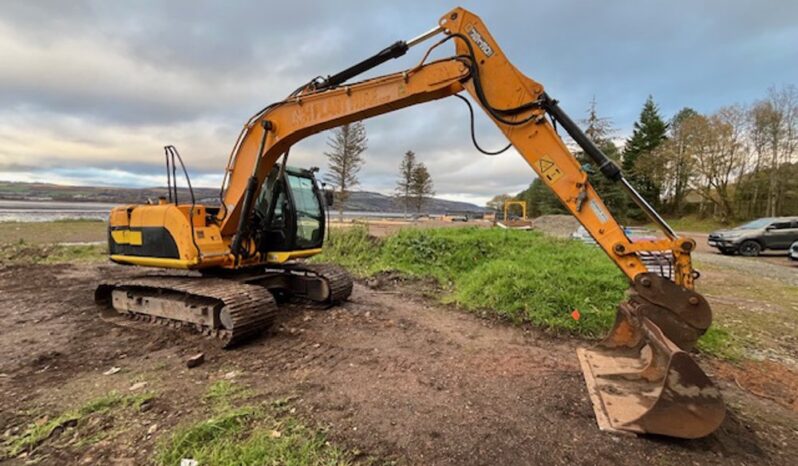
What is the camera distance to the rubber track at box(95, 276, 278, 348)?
4.85 meters

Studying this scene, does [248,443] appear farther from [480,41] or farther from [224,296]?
[480,41]

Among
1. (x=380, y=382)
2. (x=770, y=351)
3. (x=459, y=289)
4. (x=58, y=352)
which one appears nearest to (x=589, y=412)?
(x=380, y=382)

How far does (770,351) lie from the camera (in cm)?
499

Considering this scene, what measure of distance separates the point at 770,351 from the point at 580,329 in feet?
7.25

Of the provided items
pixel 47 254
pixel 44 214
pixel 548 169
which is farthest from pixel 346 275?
pixel 44 214

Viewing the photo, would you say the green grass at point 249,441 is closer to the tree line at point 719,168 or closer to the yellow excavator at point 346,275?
the yellow excavator at point 346,275

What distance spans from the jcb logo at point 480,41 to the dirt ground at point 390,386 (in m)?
3.35

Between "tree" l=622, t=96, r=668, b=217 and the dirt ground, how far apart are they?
38059 millimetres

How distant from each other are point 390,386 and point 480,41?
357 cm

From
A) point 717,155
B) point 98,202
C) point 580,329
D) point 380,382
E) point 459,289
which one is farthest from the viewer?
point 98,202

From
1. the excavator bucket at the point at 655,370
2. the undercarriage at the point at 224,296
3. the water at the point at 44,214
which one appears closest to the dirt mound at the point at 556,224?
the undercarriage at the point at 224,296

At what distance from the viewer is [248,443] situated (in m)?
2.80

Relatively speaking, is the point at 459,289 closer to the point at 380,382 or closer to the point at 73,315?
the point at 380,382

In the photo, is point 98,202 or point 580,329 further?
point 98,202
